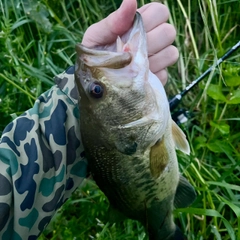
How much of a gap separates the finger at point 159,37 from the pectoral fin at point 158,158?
45 cm

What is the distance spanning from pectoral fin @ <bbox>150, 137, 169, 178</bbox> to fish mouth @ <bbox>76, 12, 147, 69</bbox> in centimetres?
35

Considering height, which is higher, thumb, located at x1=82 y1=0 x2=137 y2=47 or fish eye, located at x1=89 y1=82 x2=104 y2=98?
thumb, located at x1=82 y1=0 x2=137 y2=47

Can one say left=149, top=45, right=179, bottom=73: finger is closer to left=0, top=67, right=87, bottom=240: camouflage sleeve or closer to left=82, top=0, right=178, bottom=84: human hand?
left=82, top=0, right=178, bottom=84: human hand

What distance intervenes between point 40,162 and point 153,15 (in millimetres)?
757

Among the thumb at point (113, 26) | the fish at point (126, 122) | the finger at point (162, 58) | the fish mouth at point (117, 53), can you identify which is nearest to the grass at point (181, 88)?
the finger at point (162, 58)

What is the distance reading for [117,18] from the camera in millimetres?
1758

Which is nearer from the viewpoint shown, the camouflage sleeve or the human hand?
the camouflage sleeve

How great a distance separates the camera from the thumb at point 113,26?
171cm

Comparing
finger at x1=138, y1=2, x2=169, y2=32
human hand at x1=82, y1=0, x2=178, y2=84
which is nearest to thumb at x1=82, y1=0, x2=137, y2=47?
human hand at x1=82, y1=0, x2=178, y2=84

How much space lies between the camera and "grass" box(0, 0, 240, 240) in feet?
7.85

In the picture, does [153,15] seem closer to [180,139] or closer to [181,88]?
[180,139]

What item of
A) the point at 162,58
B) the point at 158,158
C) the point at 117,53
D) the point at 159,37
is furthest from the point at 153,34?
the point at 158,158

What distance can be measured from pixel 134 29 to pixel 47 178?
27.1 inches

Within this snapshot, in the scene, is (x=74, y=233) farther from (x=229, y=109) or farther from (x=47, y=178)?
(x=229, y=109)
